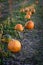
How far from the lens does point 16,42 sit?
7.73 feet

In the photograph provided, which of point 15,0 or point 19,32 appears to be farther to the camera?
point 15,0

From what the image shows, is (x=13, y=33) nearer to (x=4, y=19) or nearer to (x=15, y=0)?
(x=4, y=19)

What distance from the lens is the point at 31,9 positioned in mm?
3424

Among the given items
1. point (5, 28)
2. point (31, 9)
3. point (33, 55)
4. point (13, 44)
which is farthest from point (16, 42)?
point (31, 9)

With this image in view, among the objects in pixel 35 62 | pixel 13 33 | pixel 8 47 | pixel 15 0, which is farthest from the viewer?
pixel 15 0

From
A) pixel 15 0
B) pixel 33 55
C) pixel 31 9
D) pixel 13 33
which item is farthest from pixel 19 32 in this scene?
pixel 15 0

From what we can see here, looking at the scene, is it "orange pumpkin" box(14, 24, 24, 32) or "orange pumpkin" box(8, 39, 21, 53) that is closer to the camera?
"orange pumpkin" box(8, 39, 21, 53)

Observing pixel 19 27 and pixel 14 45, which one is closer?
pixel 14 45

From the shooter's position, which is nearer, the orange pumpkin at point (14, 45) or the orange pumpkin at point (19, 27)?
the orange pumpkin at point (14, 45)

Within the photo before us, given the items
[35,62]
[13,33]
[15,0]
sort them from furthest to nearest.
Result: [15,0], [13,33], [35,62]

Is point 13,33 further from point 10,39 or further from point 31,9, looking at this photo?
point 31,9

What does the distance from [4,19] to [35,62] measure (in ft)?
3.22

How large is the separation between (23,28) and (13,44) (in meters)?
0.53

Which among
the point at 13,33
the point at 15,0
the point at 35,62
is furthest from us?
the point at 15,0
